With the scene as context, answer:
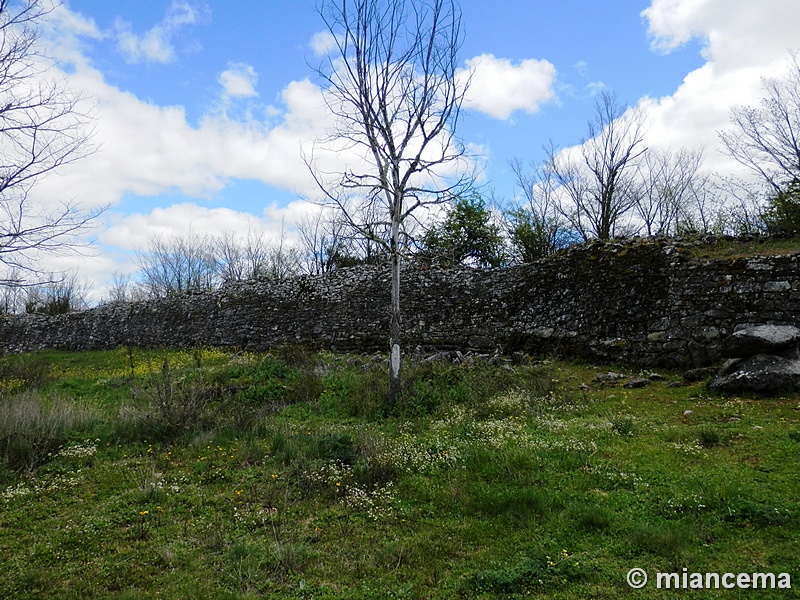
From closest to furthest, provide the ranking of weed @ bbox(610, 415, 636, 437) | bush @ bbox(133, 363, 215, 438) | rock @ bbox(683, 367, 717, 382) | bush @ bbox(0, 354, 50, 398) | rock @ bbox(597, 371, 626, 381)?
weed @ bbox(610, 415, 636, 437) → bush @ bbox(133, 363, 215, 438) → rock @ bbox(683, 367, 717, 382) → rock @ bbox(597, 371, 626, 381) → bush @ bbox(0, 354, 50, 398)

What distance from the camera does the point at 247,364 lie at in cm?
1416

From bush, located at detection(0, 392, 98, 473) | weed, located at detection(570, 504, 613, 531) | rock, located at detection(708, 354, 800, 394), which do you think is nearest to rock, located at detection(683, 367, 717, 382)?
rock, located at detection(708, 354, 800, 394)

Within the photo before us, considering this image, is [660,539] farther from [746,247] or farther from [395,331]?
[746,247]

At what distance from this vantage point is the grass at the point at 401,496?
3.73m

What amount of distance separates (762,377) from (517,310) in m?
7.65

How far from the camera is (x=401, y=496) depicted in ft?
17.4

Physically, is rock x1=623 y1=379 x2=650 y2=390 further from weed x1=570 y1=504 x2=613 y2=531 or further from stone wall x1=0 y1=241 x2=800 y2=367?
weed x1=570 y1=504 x2=613 y2=531

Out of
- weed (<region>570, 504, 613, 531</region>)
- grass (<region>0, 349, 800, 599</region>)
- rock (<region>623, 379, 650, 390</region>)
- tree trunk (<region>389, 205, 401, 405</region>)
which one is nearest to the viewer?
grass (<region>0, 349, 800, 599</region>)

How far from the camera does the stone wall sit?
35.2 feet

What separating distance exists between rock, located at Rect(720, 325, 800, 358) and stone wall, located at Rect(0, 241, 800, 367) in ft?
4.72

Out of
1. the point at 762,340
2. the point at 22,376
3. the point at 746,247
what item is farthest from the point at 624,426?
the point at 22,376

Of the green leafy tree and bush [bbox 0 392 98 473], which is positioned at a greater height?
the green leafy tree

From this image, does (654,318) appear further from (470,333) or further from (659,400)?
(470,333)

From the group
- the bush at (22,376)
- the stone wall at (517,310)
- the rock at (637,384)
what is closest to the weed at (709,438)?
the rock at (637,384)
